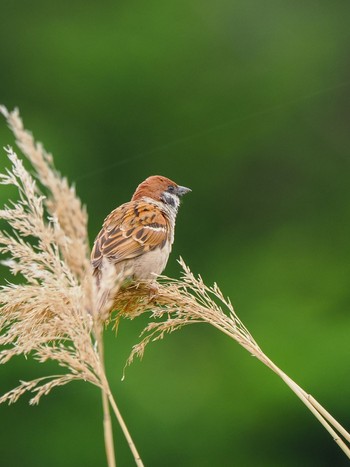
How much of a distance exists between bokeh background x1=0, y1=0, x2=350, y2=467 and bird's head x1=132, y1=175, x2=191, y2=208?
5042 mm

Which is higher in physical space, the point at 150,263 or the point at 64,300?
the point at 150,263

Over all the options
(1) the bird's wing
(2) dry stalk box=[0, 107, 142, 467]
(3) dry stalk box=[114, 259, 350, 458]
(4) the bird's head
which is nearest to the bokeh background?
(4) the bird's head

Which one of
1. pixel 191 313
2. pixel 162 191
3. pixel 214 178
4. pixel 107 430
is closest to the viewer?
pixel 107 430

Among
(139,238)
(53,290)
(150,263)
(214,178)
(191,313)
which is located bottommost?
(191,313)

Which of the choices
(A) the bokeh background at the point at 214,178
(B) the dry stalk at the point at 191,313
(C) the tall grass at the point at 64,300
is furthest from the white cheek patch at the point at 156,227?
(A) the bokeh background at the point at 214,178

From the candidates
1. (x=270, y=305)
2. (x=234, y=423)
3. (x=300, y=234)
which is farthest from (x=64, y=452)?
(x=300, y=234)

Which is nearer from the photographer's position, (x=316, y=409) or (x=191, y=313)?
(x=316, y=409)

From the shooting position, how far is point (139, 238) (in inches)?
144

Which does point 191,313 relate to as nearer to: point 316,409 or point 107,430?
point 316,409

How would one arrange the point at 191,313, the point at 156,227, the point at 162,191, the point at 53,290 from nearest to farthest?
the point at 53,290
the point at 191,313
the point at 156,227
the point at 162,191

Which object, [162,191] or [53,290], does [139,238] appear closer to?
[162,191]

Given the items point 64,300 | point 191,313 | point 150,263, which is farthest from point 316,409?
point 150,263

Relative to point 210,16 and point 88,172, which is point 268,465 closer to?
point 88,172

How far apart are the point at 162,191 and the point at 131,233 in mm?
640
